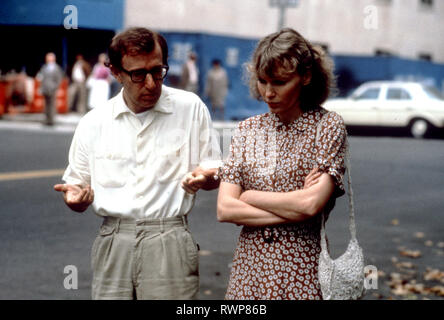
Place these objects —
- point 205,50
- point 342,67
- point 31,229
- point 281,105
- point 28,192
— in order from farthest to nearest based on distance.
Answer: point 342,67 → point 205,50 → point 28,192 → point 31,229 → point 281,105

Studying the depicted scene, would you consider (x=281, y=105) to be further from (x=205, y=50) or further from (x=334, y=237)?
(x=205, y=50)

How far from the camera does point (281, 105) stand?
8.73ft

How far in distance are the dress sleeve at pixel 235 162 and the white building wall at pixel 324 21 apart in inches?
797

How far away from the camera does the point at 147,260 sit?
9.37 feet

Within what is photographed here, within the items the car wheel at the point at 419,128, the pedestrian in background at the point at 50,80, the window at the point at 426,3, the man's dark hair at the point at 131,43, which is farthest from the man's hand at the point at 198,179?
the window at the point at 426,3

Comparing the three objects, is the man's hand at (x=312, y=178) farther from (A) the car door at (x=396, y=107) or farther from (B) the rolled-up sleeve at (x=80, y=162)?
(A) the car door at (x=396, y=107)

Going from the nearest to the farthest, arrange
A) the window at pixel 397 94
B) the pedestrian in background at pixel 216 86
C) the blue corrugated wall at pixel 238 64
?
1. the window at pixel 397 94
2. the pedestrian in background at pixel 216 86
3. the blue corrugated wall at pixel 238 64

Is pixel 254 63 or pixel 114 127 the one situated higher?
pixel 254 63

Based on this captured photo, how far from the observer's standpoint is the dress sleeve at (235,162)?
2732 millimetres

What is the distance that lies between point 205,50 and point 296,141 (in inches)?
865

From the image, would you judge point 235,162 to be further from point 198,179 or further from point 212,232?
point 212,232

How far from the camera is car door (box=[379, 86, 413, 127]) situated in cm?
1905
